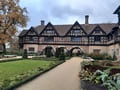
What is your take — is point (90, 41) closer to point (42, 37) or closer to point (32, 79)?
point (42, 37)

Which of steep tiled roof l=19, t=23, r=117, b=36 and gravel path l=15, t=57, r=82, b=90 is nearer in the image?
gravel path l=15, t=57, r=82, b=90

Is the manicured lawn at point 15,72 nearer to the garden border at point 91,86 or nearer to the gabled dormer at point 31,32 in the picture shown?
the garden border at point 91,86

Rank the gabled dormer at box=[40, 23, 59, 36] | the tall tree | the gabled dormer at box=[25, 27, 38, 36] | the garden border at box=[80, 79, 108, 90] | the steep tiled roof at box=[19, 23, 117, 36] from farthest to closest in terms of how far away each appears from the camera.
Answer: the gabled dormer at box=[25, 27, 38, 36], the gabled dormer at box=[40, 23, 59, 36], the steep tiled roof at box=[19, 23, 117, 36], the tall tree, the garden border at box=[80, 79, 108, 90]

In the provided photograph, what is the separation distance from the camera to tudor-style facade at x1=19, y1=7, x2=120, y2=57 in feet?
157

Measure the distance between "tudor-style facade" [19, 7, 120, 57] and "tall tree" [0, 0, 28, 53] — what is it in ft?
29.9

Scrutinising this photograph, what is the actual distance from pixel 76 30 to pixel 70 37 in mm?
2223

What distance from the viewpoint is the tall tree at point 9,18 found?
1578 inches

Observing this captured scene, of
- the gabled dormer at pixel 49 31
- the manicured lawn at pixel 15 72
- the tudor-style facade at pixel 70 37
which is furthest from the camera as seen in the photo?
the gabled dormer at pixel 49 31

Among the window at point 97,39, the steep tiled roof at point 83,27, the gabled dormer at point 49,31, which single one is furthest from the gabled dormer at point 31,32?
the window at point 97,39

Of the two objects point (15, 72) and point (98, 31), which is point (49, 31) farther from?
point (15, 72)

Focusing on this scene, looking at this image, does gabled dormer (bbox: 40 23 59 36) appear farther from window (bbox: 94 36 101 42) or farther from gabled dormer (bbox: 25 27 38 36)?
window (bbox: 94 36 101 42)

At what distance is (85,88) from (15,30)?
34.3m

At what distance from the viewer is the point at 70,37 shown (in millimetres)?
49344

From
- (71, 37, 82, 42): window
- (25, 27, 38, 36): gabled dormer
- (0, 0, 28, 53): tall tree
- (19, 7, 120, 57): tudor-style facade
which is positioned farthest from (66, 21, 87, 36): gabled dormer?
(0, 0, 28, 53): tall tree
